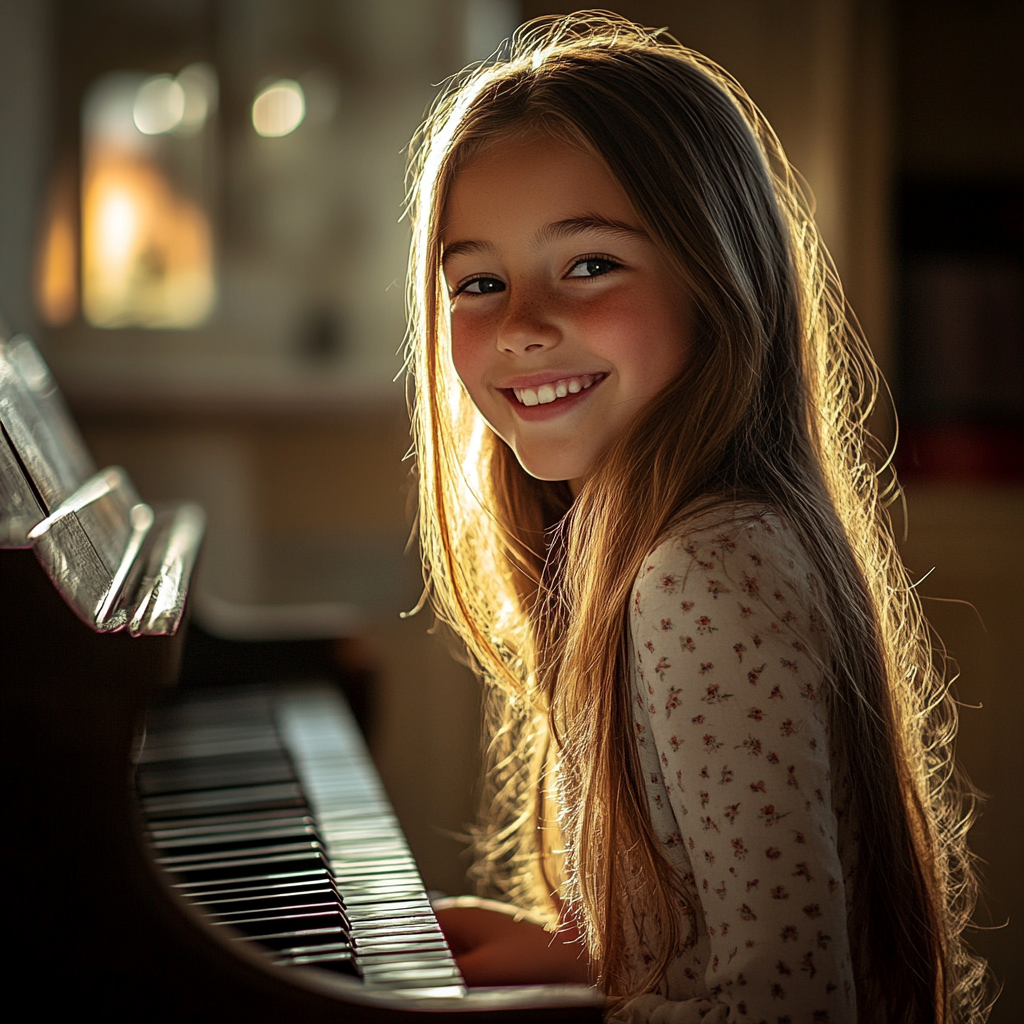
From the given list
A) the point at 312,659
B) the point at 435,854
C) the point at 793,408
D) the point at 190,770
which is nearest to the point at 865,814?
the point at 793,408

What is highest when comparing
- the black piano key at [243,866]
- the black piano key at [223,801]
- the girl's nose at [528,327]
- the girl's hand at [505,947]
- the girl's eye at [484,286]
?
the girl's eye at [484,286]

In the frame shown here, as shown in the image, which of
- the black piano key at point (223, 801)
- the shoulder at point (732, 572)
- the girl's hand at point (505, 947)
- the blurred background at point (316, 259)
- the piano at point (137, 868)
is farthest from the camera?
the blurred background at point (316, 259)

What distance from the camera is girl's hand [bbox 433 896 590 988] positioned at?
957mm

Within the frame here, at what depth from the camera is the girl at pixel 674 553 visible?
2.26 feet

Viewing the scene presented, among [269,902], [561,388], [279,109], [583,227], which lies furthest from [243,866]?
[279,109]

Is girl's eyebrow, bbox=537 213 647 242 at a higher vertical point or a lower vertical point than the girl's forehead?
lower

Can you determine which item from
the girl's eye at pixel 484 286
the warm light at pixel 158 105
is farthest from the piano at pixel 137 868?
the warm light at pixel 158 105

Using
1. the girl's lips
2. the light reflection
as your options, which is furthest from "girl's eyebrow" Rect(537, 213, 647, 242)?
the light reflection

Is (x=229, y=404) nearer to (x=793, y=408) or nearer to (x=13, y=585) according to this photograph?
(x=793, y=408)

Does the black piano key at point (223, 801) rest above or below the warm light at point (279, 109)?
below

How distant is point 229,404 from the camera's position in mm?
2980

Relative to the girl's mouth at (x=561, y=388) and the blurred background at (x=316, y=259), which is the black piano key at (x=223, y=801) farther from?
the blurred background at (x=316, y=259)

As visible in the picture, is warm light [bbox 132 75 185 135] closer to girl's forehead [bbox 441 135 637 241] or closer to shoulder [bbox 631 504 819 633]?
girl's forehead [bbox 441 135 637 241]

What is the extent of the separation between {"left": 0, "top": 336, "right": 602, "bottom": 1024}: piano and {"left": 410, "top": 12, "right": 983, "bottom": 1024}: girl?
0.13 m
